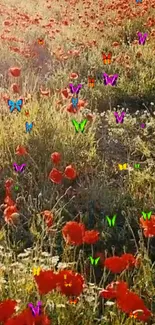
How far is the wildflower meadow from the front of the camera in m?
2.09

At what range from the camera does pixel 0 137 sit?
3.60 m

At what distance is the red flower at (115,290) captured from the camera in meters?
1.88

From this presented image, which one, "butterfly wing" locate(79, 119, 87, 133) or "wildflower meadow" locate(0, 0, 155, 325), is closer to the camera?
"wildflower meadow" locate(0, 0, 155, 325)

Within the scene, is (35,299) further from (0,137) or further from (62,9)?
(62,9)

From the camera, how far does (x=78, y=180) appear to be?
349cm

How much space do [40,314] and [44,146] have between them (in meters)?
1.94

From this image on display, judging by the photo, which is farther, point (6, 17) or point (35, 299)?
point (6, 17)

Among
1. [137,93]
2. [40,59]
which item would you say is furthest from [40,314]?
[40,59]

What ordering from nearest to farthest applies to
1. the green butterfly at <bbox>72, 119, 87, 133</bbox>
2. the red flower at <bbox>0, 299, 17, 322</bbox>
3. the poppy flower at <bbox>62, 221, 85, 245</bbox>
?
1. the red flower at <bbox>0, 299, 17, 322</bbox>
2. the poppy flower at <bbox>62, 221, 85, 245</bbox>
3. the green butterfly at <bbox>72, 119, 87, 133</bbox>

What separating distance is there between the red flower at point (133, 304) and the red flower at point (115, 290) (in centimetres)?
2

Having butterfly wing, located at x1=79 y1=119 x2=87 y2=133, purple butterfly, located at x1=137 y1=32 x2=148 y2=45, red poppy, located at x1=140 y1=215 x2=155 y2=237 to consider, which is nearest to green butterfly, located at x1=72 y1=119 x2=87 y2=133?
butterfly wing, located at x1=79 y1=119 x2=87 y2=133

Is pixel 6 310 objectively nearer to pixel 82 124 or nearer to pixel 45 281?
pixel 45 281

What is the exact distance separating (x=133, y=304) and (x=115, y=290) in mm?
142

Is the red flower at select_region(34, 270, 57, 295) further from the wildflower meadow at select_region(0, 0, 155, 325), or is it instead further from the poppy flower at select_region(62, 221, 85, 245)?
the poppy flower at select_region(62, 221, 85, 245)
